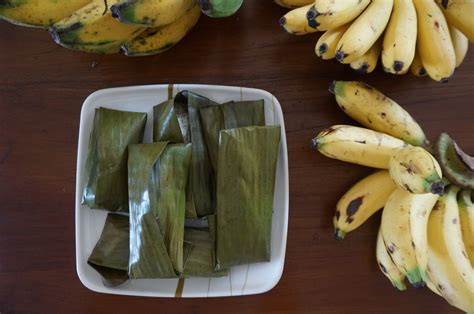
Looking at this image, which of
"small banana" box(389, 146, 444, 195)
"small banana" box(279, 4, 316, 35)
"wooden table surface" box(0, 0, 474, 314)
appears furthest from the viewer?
"wooden table surface" box(0, 0, 474, 314)

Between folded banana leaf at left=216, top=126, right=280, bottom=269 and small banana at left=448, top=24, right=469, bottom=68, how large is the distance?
0.32 metres

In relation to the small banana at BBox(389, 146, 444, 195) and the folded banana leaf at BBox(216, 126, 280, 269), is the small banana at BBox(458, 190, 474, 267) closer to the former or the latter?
the small banana at BBox(389, 146, 444, 195)

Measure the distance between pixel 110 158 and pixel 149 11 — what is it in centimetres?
26

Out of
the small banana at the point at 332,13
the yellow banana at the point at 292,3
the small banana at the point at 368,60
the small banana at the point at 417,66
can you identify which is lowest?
the small banana at the point at 417,66

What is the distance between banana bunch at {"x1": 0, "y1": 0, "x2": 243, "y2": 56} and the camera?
23.3 inches

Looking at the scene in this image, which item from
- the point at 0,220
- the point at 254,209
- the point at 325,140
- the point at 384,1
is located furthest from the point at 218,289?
the point at 384,1

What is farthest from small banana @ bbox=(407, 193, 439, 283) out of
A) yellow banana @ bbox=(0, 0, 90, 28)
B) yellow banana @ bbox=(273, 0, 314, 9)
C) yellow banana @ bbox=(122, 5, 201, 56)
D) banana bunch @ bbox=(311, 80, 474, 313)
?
yellow banana @ bbox=(0, 0, 90, 28)

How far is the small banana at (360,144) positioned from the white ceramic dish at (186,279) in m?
0.08

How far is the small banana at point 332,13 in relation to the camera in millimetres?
615

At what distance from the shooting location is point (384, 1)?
66 centimetres

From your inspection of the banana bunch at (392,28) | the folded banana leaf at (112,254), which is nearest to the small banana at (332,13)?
the banana bunch at (392,28)

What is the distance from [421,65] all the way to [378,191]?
226mm

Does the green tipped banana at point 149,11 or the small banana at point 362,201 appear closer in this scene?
the green tipped banana at point 149,11

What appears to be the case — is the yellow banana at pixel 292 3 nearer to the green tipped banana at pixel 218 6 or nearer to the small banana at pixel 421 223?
the green tipped banana at pixel 218 6
